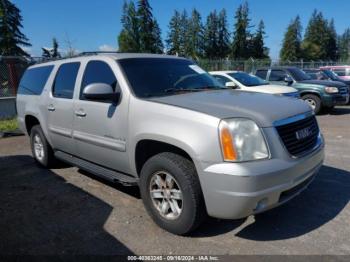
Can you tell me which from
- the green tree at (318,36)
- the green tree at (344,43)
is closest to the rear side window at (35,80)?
the green tree at (318,36)

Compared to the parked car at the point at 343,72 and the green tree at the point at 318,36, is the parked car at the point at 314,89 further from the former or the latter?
the green tree at the point at 318,36

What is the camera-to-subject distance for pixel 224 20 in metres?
78.6

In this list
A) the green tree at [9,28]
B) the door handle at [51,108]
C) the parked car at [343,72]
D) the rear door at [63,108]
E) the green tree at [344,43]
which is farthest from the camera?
the green tree at [344,43]

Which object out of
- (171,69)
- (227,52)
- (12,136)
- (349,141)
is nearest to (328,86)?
(349,141)

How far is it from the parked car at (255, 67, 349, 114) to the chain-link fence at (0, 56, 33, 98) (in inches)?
384

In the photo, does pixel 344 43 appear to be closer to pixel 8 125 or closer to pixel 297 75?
pixel 297 75

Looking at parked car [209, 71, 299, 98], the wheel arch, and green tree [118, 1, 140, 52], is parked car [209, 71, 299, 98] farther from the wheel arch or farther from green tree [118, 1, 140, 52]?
green tree [118, 1, 140, 52]

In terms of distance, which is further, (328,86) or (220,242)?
(328,86)

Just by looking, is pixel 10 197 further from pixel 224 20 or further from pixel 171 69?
pixel 224 20

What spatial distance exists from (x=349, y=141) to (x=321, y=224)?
4.71 m

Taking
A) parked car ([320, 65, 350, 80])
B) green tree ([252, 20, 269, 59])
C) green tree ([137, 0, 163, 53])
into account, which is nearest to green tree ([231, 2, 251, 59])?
green tree ([252, 20, 269, 59])

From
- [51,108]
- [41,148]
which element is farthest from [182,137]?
[41,148]

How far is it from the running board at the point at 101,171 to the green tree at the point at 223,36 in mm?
76314

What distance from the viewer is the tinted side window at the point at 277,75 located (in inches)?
531
